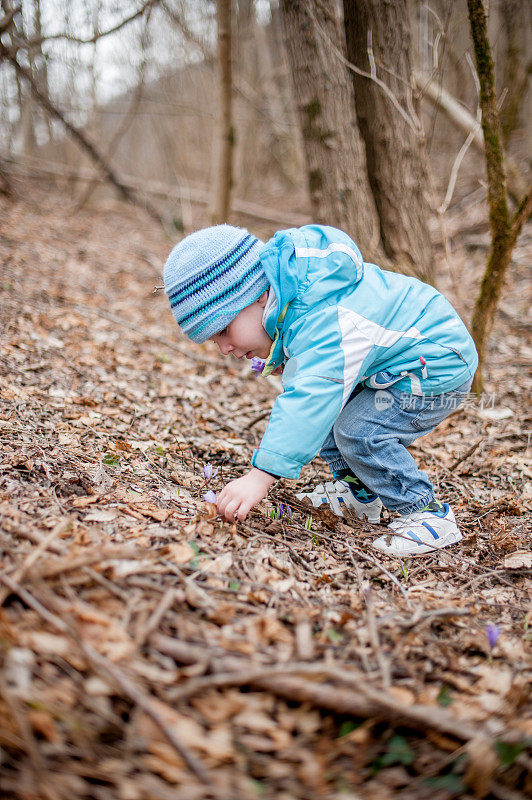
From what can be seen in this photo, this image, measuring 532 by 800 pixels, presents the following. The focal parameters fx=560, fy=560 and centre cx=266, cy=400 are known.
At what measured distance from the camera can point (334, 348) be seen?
87.4 inches

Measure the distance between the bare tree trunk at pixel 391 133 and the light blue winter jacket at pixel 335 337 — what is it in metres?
1.69

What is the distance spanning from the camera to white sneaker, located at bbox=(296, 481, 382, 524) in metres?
2.84

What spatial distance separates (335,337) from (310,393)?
0.85ft

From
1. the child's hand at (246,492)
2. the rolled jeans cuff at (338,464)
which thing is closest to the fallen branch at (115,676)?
the child's hand at (246,492)

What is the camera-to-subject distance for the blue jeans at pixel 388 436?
2.61 metres

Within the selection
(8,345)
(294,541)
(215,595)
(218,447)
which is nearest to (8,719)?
(215,595)

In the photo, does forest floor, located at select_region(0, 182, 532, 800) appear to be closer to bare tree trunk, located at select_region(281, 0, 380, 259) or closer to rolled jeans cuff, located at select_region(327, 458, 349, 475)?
rolled jeans cuff, located at select_region(327, 458, 349, 475)

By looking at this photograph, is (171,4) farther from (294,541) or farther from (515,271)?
(294,541)

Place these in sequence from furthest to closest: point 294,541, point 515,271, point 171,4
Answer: point 171,4 < point 515,271 < point 294,541

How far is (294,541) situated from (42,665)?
1.23 meters

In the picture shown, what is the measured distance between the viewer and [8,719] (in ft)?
4.30

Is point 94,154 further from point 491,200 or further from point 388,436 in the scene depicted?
point 388,436

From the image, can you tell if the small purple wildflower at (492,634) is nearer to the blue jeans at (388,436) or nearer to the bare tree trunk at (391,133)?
the blue jeans at (388,436)

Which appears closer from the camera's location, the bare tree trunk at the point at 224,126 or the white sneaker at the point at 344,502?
the white sneaker at the point at 344,502
